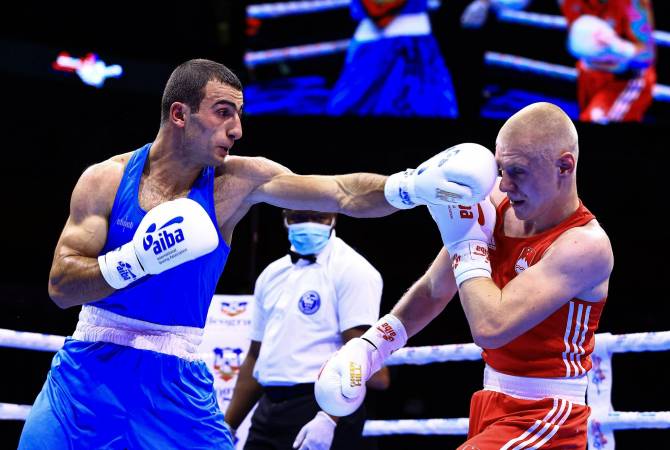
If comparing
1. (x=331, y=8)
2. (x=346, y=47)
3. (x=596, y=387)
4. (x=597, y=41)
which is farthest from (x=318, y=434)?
(x=597, y=41)

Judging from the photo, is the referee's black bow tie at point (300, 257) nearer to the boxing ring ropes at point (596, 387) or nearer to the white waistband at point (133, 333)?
the boxing ring ropes at point (596, 387)

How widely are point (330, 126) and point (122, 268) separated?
3.37 metres

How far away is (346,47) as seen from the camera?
666cm

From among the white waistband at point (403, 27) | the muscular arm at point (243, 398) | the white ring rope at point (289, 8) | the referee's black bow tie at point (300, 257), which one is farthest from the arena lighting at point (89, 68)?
the muscular arm at point (243, 398)

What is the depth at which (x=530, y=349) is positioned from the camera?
2434 mm

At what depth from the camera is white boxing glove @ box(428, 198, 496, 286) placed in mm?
2428

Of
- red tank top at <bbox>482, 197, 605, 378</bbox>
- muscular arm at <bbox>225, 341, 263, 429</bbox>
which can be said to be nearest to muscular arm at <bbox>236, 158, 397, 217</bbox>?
red tank top at <bbox>482, 197, 605, 378</bbox>

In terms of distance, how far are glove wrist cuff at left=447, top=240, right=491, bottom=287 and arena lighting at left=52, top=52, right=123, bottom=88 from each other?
4415mm

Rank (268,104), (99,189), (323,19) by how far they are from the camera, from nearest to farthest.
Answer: (99,189), (268,104), (323,19)

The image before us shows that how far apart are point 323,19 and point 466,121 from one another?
1.81 meters

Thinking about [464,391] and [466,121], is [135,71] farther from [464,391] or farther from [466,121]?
[464,391]

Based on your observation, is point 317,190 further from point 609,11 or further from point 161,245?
point 609,11

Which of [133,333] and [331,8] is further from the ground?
[331,8]

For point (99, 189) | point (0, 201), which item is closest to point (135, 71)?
point (0, 201)
